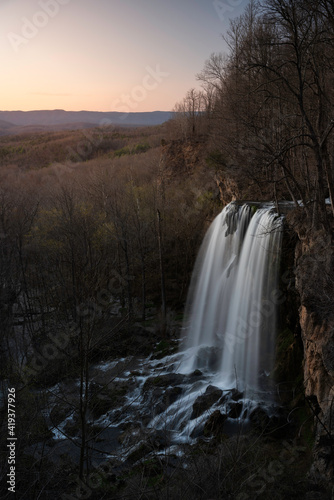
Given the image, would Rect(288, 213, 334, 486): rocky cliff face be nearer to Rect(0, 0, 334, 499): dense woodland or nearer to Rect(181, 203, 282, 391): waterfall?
Rect(0, 0, 334, 499): dense woodland

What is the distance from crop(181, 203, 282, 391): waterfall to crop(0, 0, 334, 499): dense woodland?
5.84ft

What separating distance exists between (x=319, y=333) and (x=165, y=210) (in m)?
21.0

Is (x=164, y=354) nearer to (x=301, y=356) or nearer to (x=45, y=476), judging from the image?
(x=301, y=356)

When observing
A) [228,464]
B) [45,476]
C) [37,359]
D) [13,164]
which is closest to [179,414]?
[45,476]

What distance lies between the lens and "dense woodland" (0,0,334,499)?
10938mm

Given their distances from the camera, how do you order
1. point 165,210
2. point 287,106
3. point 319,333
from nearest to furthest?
point 319,333
point 287,106
point 165,210

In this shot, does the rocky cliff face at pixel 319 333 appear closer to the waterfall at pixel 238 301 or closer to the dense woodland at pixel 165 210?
the dense woodland at pixel 165 210

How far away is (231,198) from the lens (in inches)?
997

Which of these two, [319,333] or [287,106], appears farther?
[287,106]

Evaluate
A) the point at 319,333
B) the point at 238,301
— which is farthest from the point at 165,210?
the point at 319,333

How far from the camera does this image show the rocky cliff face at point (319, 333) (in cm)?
795

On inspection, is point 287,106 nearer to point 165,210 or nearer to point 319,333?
point 319,333

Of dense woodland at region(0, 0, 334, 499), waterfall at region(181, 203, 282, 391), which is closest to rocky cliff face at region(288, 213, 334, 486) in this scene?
dense woodland at region(0, 0, 334, 499)

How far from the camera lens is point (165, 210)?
29.3 metres
